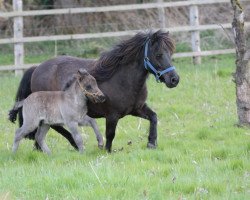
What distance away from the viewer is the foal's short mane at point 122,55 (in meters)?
10.3

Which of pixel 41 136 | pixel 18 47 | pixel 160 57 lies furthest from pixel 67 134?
pixel 18 47

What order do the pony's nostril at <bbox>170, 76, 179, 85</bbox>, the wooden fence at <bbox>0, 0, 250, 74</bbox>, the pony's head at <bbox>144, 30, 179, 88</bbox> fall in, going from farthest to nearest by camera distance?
the wooden fence at <bbox>0, 0, 250, 74</bbox>, the pony's head at <bbox>144, 30, 179, 88</bbox>, the pony's nostril at <bbox>170, 76, 179, 85</bbox>

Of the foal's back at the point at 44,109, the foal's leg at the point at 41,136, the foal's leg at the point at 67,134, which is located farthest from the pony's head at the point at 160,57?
the foal's leg at the point at 41,136

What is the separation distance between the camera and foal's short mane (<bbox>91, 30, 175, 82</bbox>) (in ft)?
33.7

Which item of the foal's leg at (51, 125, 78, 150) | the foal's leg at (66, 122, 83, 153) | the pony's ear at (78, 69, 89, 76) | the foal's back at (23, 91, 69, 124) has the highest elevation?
the pony's ear at (78, 69, 89, 76)

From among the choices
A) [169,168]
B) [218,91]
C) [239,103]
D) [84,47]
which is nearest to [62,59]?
[239,103]

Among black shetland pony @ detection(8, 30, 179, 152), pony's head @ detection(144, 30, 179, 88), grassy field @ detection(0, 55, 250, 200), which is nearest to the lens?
grassy field @ detection(0, 55, 250, 200)

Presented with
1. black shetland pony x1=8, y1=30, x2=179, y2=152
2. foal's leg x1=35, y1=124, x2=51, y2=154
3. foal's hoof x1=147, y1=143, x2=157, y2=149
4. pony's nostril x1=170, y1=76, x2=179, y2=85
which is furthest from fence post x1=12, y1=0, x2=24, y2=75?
pony's nostril x1=170, y1=76, x2=179, y2=85

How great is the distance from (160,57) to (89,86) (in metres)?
1.08

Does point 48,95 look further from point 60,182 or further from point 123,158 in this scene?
point 60,182

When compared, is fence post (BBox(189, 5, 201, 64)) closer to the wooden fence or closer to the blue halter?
the wooden fence

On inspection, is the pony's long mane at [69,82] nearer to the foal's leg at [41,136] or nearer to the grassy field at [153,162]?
the foal's leg at [41,136]

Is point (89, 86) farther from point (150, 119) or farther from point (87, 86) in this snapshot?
point (150, 119)

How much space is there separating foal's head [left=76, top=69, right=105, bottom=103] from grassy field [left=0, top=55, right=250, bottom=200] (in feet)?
2.53
